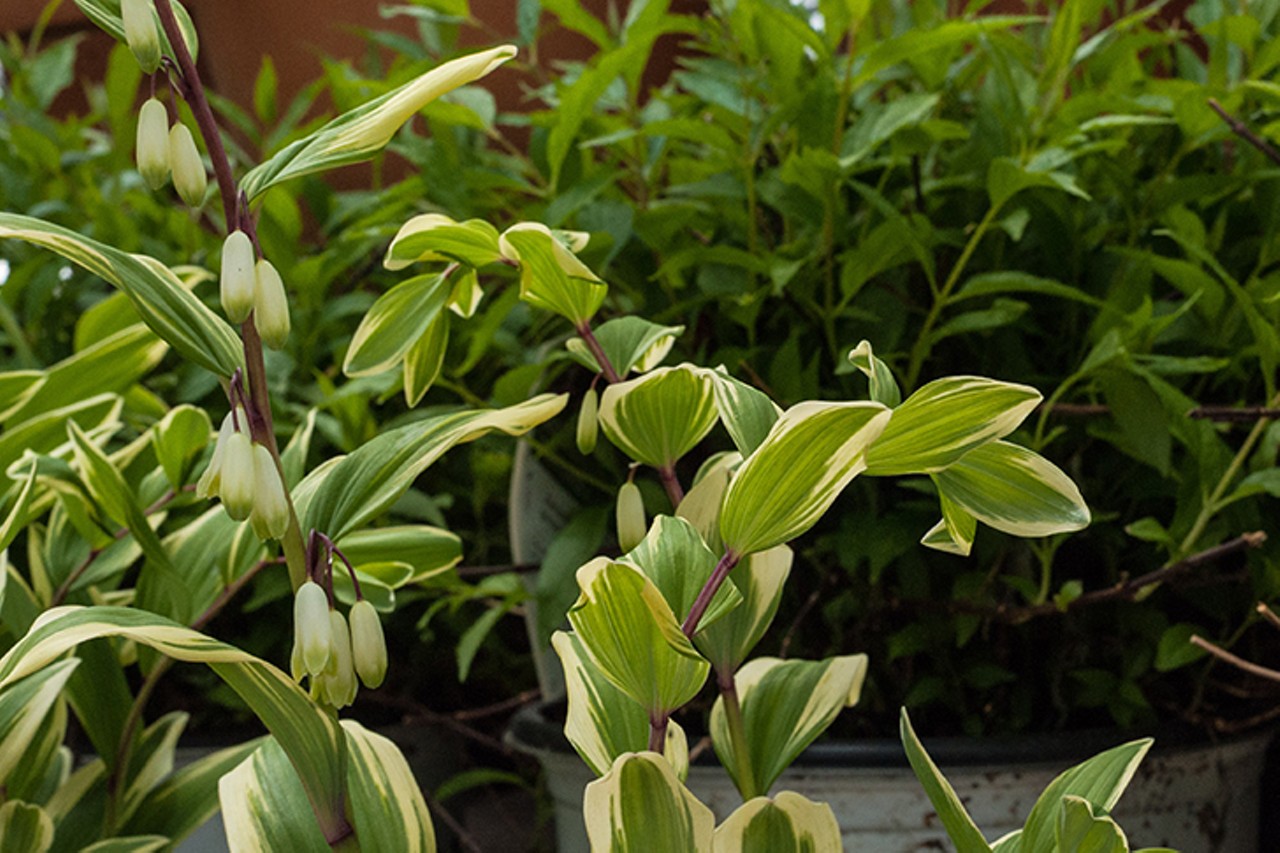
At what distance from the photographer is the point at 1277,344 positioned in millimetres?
508

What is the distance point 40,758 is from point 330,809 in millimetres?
223

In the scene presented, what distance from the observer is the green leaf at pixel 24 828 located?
1.44 feet

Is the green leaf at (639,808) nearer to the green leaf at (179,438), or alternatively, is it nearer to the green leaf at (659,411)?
the green leaf at (659,411)

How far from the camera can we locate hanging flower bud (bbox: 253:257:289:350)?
31 cm

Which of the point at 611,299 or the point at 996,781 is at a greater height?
the point at 611,299

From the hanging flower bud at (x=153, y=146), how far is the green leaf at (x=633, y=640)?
154mm

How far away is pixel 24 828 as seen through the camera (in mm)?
444

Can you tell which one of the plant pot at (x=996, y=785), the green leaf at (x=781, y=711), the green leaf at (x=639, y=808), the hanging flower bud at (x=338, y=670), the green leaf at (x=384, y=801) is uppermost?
the hanging flower bud at (x=338, y=670)

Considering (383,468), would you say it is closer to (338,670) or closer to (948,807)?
(338,670)

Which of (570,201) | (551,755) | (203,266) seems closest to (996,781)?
(551,755)

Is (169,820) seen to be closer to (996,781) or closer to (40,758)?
(40,758)

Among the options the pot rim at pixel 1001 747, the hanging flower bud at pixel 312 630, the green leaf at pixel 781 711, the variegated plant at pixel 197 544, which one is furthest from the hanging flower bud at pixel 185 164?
the pot rim at pixel 1001 747

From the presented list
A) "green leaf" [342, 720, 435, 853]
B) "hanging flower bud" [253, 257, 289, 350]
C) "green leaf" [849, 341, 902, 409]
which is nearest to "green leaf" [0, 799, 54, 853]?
"green leaf" [342, 720, 435, 853]

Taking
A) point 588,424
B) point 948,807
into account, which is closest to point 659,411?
point 588,424
